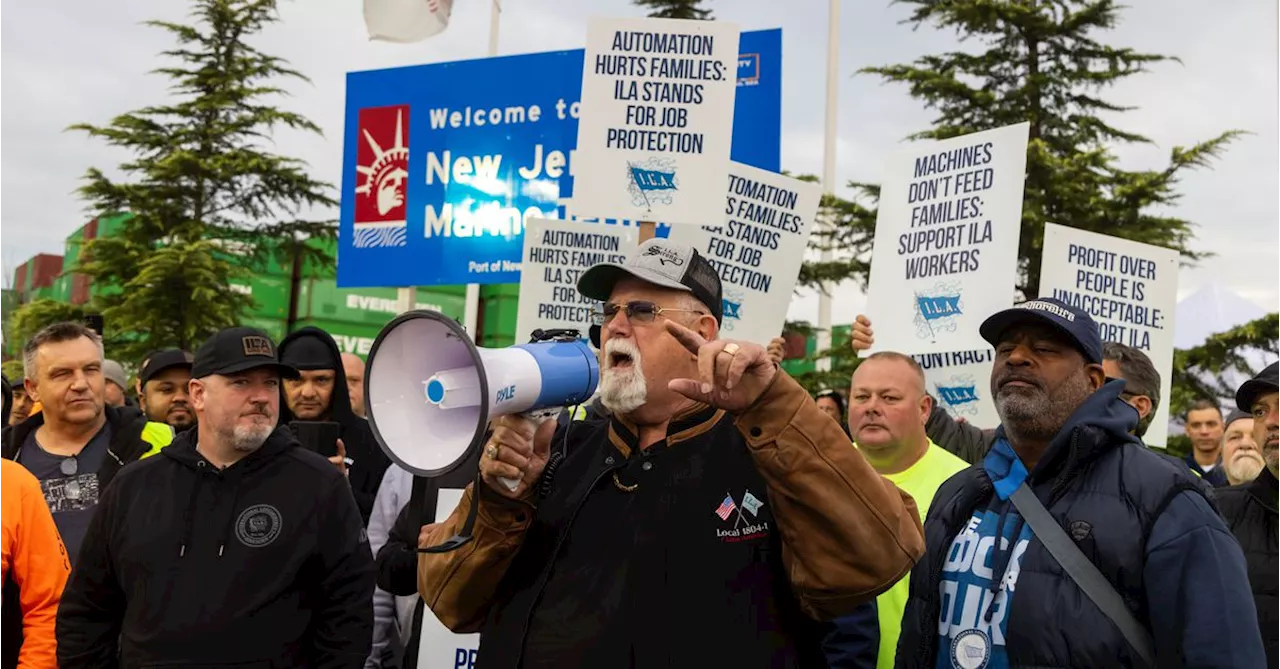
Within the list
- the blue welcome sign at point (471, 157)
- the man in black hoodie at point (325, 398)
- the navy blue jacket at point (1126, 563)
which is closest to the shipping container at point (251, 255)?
the blue welcome sign at point (471, 157)

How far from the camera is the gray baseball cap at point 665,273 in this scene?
2.58 metres

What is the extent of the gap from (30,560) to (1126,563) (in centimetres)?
350

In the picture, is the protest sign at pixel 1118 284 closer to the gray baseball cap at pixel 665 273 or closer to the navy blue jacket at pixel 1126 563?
the navy blue jacket at pixel 1126 563

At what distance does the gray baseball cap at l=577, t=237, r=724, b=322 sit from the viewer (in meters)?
2.58

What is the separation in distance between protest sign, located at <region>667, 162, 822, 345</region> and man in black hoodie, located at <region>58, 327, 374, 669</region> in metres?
3.67

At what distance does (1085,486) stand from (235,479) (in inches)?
102

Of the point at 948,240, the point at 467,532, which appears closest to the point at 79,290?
the point at 948,240

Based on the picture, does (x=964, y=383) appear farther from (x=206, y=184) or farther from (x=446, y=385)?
(x=206, y=184)

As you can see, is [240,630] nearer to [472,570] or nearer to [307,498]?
[307,498]

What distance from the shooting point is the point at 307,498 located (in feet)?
12.4

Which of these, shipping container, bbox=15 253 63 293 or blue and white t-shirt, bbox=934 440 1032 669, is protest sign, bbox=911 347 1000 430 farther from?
shipping container, bbox=15 253 63 293

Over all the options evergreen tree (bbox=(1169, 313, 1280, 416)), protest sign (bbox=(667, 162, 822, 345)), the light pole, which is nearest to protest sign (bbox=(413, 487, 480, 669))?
protest sign (bbox=(667, 162, 822, 345))

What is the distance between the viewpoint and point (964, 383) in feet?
23.9

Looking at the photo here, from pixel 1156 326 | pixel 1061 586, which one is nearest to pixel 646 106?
pixel 1156 326
